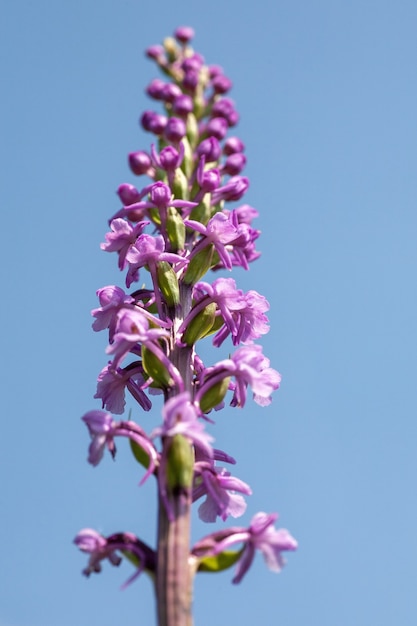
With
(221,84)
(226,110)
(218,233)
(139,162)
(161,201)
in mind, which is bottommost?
(218,233)

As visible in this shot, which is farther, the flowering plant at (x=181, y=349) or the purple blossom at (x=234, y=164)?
the purple blossom at (x=234, y=164)

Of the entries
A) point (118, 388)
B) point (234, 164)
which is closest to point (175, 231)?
point (118, 388)

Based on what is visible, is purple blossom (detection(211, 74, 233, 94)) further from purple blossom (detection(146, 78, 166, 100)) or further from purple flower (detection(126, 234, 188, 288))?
purple flower (detection(126, 234, 188, 288))

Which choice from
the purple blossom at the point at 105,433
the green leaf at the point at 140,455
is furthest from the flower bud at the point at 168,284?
the green leaf at the point at 140,455

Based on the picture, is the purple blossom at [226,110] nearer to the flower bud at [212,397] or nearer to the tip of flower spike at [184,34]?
the tip of flower spike at [184,34]

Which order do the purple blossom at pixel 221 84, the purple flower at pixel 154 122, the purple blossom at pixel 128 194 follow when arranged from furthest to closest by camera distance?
the purple blossom at pixel 221 84 → the purple flower at pixel 154 122 → the purple blossom at pixel 128 194

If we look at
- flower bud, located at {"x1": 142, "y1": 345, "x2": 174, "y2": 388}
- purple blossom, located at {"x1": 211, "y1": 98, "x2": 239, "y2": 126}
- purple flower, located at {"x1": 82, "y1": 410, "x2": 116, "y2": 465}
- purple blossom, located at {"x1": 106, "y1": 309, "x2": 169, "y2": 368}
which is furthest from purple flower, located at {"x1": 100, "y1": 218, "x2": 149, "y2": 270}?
purple blossom, located at {"x1": 211, "y1": 98, "x2": 239, "y2": 126}

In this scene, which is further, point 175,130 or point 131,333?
point 175,130

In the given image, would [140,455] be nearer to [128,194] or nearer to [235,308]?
[235,308]

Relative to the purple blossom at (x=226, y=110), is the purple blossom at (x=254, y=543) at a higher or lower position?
lower

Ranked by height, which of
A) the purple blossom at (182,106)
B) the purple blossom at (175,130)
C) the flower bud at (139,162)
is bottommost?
the flower bud at (139,162)

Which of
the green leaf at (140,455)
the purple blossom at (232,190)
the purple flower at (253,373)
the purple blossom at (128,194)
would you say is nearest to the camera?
the green leaf at (140,455)
